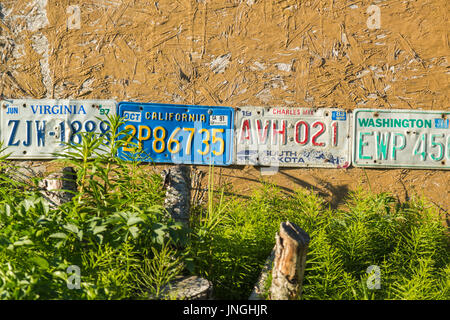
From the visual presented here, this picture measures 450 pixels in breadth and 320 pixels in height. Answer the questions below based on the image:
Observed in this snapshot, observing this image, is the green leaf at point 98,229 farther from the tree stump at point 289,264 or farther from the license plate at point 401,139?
the license plate at point 401,139

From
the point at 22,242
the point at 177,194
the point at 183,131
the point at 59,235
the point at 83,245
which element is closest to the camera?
the point at 22,242

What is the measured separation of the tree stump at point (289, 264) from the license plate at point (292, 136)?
1387 millimetres

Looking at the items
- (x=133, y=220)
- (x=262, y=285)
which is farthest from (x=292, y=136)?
(x=133, y=220)

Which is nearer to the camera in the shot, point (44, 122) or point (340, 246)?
point (340, 246)

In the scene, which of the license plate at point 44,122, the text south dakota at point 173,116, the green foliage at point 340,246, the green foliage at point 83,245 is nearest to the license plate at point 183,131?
the text south dakota at point 173,116

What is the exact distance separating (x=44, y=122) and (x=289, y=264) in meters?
2.58

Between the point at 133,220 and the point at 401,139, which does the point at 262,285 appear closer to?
the point at 133,220

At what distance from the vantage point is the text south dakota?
3.50 meters

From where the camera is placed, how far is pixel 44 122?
350 cm

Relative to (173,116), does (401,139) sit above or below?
below

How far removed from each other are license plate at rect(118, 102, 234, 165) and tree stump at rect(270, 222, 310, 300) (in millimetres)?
1451

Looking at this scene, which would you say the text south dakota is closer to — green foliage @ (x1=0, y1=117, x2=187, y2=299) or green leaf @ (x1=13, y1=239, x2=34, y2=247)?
green foliage @ (x1=0, y1=117, x2=187, y2=299)

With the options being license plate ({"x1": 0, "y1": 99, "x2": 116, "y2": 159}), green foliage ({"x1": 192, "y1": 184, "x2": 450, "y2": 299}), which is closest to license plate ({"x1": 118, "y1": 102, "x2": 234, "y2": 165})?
license plate ({"x1": 0, "y1": 99, "x2": 116, "y2": 159})

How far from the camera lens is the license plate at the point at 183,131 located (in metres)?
3.49
